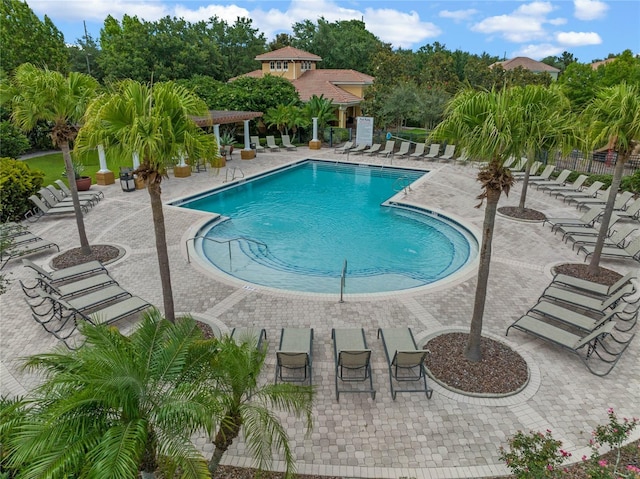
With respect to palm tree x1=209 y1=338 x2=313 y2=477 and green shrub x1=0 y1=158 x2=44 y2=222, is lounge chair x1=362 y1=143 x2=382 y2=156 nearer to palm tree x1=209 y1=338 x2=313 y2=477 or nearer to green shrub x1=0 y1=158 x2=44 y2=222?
green shrub x1=0 y1=158 x2=44 y2=222

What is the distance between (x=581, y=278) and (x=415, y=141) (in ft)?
76.9

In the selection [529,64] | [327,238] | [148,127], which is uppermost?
[529,64]

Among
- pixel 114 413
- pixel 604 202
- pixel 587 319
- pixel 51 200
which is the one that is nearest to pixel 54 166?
pixel 51 200

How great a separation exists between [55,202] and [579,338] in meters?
19.7

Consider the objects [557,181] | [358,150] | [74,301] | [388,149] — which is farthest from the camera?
[358,150]

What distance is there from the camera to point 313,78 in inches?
1737

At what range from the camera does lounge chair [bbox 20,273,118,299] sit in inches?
425

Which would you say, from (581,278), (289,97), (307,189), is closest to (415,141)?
(289,97)

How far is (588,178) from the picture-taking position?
22312 mm

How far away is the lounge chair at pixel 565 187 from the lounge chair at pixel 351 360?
1682 centimetres

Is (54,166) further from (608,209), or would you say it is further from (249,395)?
(608,209)

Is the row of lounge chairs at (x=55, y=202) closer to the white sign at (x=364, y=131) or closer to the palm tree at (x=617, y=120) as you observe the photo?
the palm tree at (x=617, y=120)

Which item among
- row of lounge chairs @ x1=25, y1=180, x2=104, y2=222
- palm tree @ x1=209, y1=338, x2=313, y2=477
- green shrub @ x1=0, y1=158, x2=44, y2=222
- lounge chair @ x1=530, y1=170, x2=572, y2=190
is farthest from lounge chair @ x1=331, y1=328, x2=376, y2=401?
lounge chair @ x1=530, y1=170, x2=572, y2=190

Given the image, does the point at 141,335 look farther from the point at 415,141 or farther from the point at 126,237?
the point at 415,141
